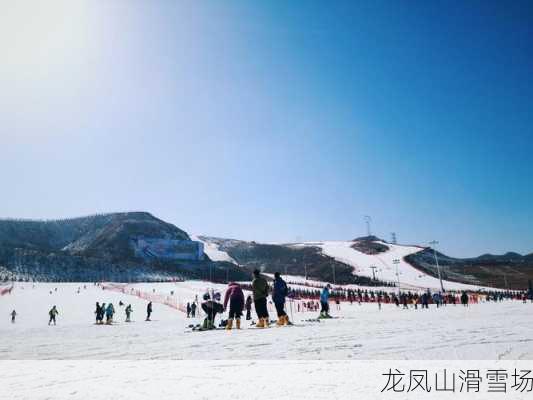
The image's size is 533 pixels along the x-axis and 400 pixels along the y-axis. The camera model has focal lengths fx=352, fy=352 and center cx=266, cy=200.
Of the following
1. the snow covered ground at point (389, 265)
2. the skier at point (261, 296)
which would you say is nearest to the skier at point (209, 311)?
the skier at point (261, 296)

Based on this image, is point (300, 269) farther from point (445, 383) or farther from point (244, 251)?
point (445, 383)

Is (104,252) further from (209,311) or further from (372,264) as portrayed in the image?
(209,311)

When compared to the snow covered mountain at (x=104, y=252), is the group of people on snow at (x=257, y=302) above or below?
below

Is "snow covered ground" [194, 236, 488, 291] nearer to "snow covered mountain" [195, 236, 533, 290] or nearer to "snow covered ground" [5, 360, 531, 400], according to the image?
"snow covered mountain" [195, 236, 533, 290]

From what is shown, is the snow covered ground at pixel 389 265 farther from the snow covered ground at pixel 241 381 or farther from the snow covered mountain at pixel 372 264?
the snow covered ground at pixel 241 381

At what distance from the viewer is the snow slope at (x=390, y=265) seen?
72812 mm

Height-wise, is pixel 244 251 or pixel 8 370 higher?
pixel 244 251

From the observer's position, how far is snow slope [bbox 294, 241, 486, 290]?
239 ft

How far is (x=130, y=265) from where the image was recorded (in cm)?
8594

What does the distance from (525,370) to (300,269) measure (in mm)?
119211

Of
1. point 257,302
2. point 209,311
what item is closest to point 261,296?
point 257,302

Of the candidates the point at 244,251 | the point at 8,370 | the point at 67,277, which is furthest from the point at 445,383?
the point at 244,251

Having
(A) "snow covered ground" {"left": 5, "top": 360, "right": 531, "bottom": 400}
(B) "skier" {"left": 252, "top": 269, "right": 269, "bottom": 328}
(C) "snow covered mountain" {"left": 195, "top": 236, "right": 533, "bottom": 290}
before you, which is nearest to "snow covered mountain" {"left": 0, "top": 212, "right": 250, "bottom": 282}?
(C) "snow covered mountain" {"left": 195, "top": 236, "right": 533, "bottom": 290}

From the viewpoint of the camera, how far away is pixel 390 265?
341ft
